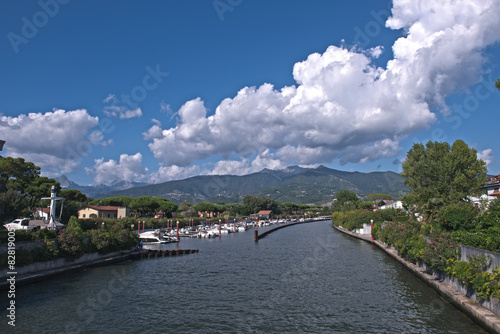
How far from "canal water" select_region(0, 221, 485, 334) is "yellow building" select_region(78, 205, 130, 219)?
70.6 m

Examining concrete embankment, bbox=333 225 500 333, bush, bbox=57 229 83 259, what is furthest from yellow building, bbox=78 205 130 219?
concrete embankment, bbox=333 225 500 333

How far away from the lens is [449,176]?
159 feet

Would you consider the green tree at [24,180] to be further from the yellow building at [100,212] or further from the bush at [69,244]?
the bush at [69,244]

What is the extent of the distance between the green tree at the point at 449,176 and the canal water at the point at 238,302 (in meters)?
17.4

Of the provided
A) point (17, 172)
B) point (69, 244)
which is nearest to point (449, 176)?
point (69, 244)

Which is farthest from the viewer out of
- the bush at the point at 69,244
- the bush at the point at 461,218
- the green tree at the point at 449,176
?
the green tree at the point at 449,176

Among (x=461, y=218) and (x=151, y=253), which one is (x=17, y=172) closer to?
(x=151, y=253)

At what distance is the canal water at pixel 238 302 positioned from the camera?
1852cm

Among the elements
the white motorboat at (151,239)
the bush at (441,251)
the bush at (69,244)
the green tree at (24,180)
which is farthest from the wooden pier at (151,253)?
the bush at (441,251)

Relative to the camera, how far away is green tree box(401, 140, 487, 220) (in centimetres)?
4697

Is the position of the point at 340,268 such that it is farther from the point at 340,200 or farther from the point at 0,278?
the point at 340,200

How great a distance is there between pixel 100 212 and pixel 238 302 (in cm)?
9224

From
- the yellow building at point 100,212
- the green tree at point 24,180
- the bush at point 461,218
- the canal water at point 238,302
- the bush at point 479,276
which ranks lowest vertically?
the canal water at point 238,302

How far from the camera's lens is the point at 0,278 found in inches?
983
